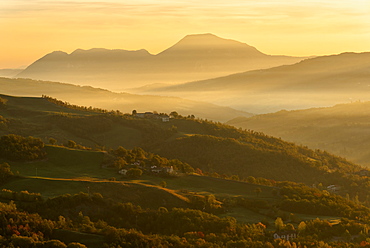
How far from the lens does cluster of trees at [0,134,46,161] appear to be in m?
152

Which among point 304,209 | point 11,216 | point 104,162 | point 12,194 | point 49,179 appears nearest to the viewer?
point 11,216

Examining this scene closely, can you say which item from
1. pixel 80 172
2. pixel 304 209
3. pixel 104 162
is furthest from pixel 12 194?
pixel 304 209

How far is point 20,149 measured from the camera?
15575cm

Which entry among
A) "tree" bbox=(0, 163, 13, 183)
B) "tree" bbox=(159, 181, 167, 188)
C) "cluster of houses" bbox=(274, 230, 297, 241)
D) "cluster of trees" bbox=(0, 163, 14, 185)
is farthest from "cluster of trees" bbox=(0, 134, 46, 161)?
"cluster of houses" bbox=(274, 230, 297, 241)

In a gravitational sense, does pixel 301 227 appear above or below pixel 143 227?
above

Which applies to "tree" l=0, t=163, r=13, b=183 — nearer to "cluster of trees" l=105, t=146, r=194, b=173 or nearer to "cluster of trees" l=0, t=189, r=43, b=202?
"cluster of trees" l=0, t=189, r=43, b=202

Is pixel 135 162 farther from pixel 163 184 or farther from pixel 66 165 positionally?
pixel 163 184

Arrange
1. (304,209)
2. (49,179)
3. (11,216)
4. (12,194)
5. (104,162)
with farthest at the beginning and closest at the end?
(104,162) → (304,209) → (49,179) → (12,194) → (11,216)

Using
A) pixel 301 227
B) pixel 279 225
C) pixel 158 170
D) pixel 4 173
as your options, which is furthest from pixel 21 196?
pixel 158 170

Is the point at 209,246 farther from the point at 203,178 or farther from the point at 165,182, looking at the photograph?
the point at 203,178

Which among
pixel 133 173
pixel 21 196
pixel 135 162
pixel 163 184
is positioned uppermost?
pixel 135 162

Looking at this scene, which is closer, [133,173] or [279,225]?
[279,225]

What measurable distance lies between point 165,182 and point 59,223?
1605 inches

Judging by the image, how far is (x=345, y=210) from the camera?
140 m
